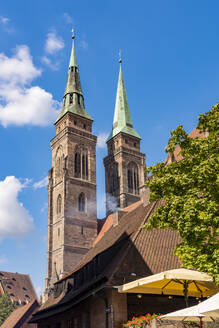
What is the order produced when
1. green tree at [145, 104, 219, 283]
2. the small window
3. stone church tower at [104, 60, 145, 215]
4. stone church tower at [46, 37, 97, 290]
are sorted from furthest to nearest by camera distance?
stone church tower at [104, 60, 145, 215] → the small window → stone church tower at [46, 37, 97, 290] → green tree at [145, 104, 219, 283]

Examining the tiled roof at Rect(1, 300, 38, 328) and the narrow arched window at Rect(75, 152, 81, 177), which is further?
the narrow arched window at Rect(75, 152, 81, 177)

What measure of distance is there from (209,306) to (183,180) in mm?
4849

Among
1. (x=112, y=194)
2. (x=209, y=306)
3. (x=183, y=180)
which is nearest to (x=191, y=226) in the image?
(x=183, y=180)

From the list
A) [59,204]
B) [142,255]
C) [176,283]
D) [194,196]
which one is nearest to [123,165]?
[59,204]

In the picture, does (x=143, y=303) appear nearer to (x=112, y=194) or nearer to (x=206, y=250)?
(x=206, y=250)

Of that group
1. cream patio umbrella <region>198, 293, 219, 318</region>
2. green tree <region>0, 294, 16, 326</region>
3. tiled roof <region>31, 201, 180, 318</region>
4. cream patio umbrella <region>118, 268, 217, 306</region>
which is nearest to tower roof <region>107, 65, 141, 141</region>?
green tree <region>0, 294, 16, 326</region>

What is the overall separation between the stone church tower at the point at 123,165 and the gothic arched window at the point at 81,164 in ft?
33.4

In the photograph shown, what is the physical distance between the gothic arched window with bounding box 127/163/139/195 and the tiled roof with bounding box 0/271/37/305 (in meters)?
28.1

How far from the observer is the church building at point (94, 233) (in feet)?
56.5

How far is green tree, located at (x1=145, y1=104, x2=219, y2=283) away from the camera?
458 inches

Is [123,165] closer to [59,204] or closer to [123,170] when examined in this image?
[123,170]

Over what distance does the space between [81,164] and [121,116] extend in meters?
22.5

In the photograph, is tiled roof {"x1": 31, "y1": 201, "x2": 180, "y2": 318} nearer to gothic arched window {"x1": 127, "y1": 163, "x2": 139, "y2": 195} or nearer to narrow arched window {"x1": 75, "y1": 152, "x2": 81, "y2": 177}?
narrow arched window {"x1": 75, "y1": 152, "x2": 81, "y2": 177}

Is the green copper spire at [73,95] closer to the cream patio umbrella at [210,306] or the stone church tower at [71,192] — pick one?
the stone church tower at [71,192]
